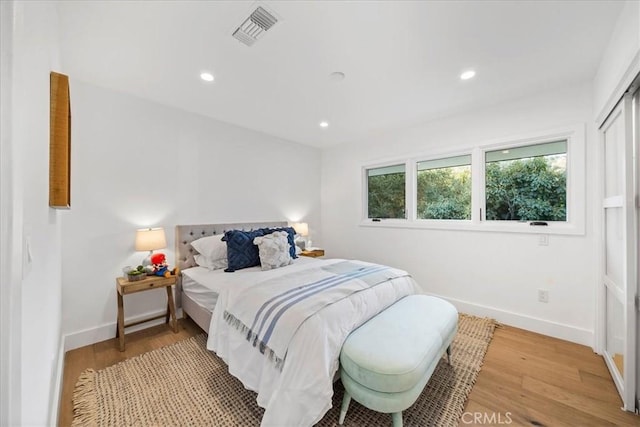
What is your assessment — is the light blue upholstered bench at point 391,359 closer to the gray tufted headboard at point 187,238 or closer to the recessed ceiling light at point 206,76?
the gray tufted headboard at point 187,238

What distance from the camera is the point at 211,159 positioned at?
3.26m

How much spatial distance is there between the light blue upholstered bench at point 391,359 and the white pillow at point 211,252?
1.80m

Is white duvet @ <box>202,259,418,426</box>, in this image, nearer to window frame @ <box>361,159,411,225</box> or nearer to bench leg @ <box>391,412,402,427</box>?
bench leg @ <box>391,412,402,427</box>

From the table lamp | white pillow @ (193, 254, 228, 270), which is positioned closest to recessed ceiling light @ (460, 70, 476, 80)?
white pillow @ (193, 254, 228, 270)

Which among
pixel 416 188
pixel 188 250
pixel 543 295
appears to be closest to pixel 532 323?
pixel 543 295

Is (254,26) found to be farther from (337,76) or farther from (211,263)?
(211,263)

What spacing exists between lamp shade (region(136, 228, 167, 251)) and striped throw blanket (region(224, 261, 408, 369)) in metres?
1.19

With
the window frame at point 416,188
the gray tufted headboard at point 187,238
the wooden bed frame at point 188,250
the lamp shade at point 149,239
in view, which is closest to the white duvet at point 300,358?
the wooden bed frame at point 188,250

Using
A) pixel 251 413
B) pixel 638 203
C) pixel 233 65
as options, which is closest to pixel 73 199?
pixel 233 65

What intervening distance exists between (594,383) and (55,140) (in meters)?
A: 3.87

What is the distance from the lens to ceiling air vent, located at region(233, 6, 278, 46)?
157 cm

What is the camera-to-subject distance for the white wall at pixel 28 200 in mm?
603

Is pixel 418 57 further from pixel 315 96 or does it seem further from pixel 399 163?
pixel 399 163

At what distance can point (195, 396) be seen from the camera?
1.74 metres
